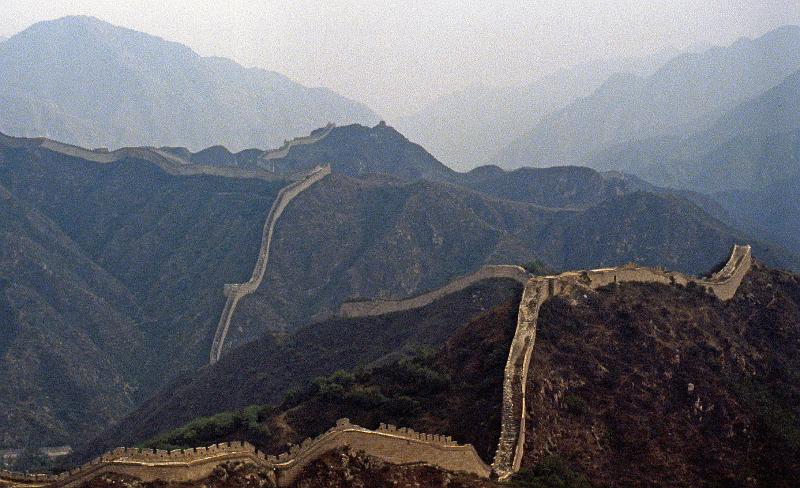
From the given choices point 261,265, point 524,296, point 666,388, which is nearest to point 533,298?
point 524,296

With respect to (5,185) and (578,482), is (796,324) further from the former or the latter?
(5,185)

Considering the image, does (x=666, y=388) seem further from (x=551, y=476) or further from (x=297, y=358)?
(x=297, y=358)

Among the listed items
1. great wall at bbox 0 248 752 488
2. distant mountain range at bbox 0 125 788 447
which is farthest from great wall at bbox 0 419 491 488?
distant mountain range at bbox 0 125 788 447

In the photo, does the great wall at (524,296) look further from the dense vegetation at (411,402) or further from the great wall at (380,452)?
the dense vegetation at (411,402)

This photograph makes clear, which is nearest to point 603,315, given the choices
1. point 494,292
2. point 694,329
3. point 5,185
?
point 694,329

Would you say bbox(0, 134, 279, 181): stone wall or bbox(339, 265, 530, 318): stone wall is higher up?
bbox(0, 134, 279, 181): stone wall

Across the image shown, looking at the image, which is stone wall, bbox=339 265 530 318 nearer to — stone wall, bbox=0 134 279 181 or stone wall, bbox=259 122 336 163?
stone wall, bbox=0 134 279 181
